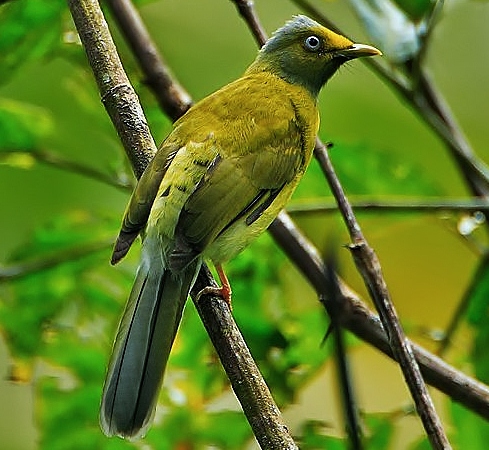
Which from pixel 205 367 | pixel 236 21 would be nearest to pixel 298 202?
pixel 205 367

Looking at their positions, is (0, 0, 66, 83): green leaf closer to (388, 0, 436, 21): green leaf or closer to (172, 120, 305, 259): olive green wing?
(172, 120, 305, 259): olive green wing

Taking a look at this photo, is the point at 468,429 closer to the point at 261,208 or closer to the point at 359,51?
the point at 261,208

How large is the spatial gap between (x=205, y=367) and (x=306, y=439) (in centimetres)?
53

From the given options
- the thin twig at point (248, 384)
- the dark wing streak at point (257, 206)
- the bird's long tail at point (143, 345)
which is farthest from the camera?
the dark wing streak at point (257, 206)

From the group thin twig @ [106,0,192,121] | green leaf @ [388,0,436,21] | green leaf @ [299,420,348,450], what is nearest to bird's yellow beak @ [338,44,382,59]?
green leaf @ [388,0,436,21]

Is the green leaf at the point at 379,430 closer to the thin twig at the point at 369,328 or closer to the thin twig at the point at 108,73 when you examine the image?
the thin twig at the point at 369,328

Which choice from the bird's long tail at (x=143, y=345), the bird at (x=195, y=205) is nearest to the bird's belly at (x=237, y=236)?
the bird at (x=195, y=205)

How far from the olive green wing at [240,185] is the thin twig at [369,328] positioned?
15 cm

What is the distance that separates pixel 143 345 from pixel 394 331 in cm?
68

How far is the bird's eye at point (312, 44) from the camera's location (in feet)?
12.6

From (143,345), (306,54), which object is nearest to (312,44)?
(306,54)

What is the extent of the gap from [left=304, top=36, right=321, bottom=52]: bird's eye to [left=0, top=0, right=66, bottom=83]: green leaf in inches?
34.6

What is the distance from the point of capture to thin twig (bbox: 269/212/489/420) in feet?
9.57

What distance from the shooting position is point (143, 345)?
2746 mm
